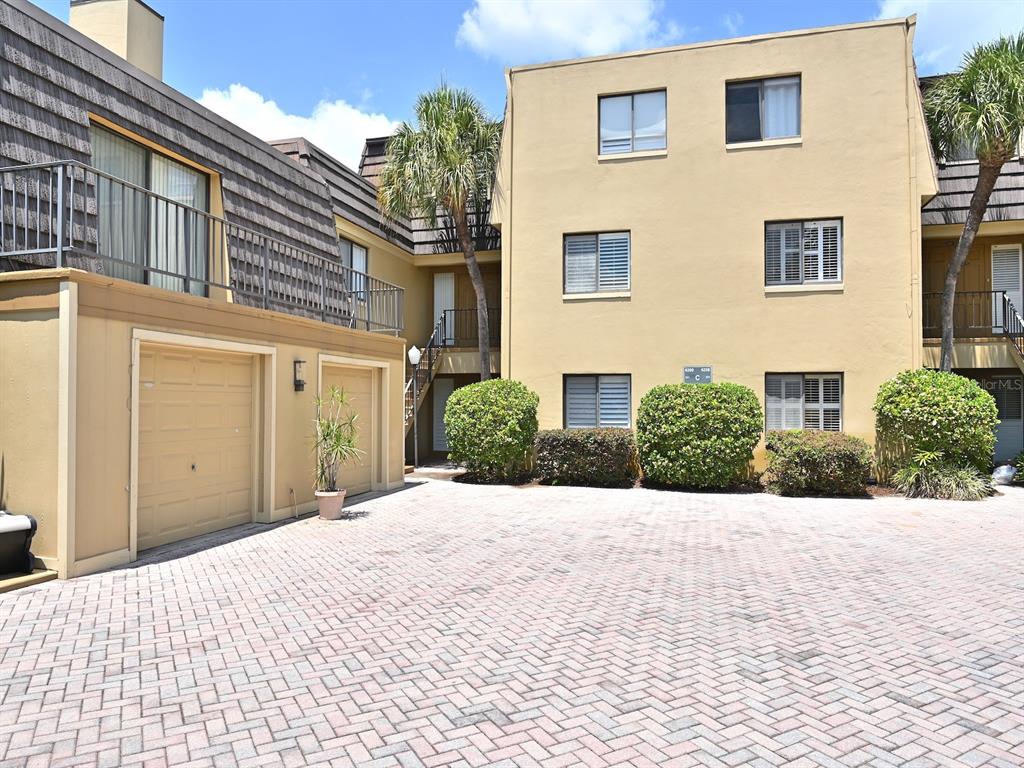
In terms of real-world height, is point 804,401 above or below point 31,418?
above

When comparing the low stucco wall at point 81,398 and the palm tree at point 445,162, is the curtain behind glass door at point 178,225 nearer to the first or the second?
the low stucco wall at point 81,398

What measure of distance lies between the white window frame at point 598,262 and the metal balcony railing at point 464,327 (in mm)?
3987

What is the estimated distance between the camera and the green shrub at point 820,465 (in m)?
13.1

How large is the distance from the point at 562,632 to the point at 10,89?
27.0 ft

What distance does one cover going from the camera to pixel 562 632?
550 cm

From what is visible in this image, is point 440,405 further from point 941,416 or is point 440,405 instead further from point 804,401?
point 941,416

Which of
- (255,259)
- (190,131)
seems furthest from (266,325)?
(190,131)

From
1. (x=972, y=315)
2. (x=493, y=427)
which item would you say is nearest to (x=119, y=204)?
(x=493, y=427)

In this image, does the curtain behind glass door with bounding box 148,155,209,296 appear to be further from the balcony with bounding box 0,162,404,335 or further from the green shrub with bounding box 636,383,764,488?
the green shrub with bounding box 636,383,764,488

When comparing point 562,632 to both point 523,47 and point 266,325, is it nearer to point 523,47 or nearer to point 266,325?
point 266,325

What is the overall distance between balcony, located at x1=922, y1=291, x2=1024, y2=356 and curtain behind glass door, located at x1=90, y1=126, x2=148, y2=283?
17677 millimetres

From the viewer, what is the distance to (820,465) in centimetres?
1324

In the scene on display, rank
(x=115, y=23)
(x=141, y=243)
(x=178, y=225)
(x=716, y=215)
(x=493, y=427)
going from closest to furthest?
(x=141, y=243)
(x=178, y=225)
(x=115, y=23)
(x=493, y=427)
(x=716, y=215)

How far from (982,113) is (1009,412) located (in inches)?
314
